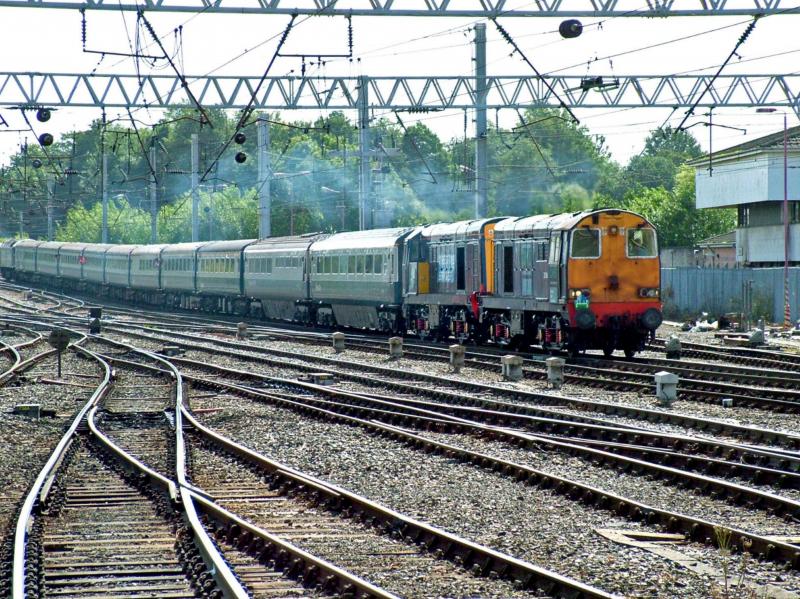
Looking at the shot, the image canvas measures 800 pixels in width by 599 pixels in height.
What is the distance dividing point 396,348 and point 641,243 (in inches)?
226

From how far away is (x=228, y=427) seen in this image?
1644 centimetres

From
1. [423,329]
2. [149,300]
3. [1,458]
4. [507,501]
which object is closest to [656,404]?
[507,501]

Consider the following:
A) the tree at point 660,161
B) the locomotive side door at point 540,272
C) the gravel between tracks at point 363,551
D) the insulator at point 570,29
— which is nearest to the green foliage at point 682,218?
the tree at point 660,161

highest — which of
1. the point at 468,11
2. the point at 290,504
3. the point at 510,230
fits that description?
the point at 468,11

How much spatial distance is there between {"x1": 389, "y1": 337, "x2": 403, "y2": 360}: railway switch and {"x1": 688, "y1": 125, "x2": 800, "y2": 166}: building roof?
87.8ft

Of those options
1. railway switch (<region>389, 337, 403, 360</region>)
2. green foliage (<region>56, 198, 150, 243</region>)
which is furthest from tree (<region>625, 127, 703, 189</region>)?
railway switch (<region>389, 337, 403, 360</region>)

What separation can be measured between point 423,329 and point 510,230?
6496mm

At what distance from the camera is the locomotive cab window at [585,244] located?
24031mm

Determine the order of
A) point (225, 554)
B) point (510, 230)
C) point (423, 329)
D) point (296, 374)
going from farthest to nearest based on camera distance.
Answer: point (423, 329) < point (510, 230) < point (296, 374) < point (225, 554)

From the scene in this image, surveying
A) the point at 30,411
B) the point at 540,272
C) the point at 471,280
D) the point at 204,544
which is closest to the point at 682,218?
the point at 471,280

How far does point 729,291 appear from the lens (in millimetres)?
40688

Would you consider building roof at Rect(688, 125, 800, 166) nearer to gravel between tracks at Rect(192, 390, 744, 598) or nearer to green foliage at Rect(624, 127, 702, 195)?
gravel between tracks at Rect(192, 390, 744, 598)

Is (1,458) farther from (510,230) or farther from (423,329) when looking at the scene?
(423,329)

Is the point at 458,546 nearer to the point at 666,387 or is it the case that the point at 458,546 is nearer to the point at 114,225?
the point at 666,387
